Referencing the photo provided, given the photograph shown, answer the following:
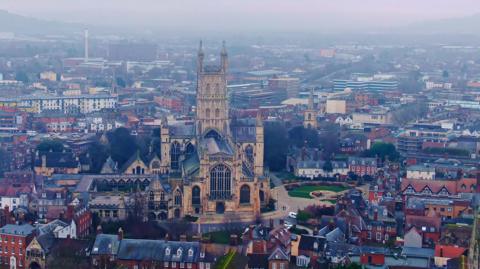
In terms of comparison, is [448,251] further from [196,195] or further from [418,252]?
[196,195]

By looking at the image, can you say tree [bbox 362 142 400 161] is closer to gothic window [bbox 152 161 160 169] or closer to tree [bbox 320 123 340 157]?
tree [bbox 320 123 340 157]

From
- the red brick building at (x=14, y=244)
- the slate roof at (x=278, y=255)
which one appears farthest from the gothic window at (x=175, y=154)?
the slate roof at (x=278, y=255)

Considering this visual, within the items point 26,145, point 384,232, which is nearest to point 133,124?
point 26,145

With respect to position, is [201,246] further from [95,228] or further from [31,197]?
[31,197]

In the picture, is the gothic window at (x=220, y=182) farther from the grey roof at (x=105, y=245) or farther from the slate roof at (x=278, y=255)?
the slate roof at (x=278, y=255)

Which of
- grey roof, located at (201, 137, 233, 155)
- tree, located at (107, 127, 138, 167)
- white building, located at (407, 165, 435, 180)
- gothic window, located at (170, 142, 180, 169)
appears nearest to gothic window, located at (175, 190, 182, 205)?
grey roof, located at (201, 137, 233, 155)
